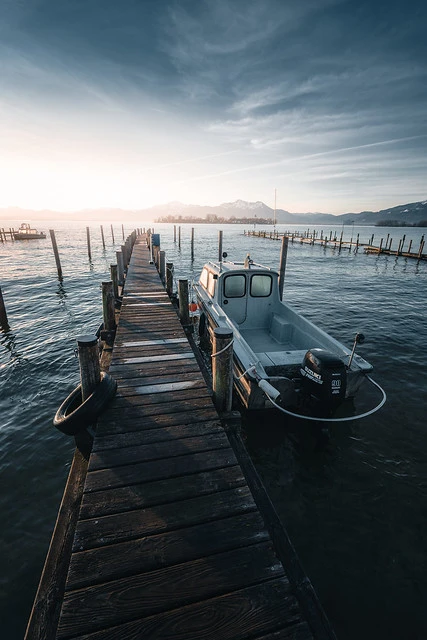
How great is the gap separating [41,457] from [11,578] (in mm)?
2136

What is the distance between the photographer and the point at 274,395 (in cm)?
426

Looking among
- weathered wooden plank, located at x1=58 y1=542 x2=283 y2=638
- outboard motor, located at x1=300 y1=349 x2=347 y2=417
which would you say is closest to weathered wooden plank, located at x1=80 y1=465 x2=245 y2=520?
weathered wooden plank, located at x1=58 y1=542 x2=283 y2=638

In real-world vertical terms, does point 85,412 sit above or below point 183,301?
below

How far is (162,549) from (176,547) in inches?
4.8

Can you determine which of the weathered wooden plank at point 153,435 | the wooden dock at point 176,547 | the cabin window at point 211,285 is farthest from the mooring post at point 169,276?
the weathered wooden plank at point 153,435

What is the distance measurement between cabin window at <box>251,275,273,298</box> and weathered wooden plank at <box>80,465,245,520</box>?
6474 mm

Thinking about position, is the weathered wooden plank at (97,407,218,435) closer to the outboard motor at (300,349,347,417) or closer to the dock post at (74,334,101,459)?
the dock post at (74,334,101,459)

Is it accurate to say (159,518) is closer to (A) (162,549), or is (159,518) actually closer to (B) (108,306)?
(A) (162,549)

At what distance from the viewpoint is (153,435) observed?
382 cm

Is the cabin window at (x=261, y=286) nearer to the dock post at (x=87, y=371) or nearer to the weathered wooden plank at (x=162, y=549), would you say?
the dock post at (x=87, y=371)

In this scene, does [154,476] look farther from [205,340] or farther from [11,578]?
[205,340]

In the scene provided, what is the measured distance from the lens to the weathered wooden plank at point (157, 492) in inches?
112

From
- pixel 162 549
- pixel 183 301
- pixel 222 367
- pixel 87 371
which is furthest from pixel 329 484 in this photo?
pixel 183 301

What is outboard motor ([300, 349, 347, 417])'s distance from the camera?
16.2ft
